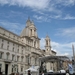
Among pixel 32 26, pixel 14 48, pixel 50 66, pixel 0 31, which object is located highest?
pixel 32 26

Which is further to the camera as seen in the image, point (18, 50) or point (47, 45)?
point (47, 45)

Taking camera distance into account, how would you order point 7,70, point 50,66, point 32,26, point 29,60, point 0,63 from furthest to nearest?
point 50,66, point 32,26, point 29,60, point 7,70, point 0,63

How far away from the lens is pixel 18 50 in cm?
6219

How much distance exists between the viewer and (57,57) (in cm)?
3784

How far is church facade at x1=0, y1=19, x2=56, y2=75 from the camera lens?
174ft

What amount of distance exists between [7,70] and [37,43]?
28.9 metres

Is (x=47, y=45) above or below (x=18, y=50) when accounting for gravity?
above

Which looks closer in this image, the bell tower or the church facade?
the church facade

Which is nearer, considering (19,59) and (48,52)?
(19,59)

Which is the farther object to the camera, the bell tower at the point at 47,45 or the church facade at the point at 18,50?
the bell tower at the point at 47,45

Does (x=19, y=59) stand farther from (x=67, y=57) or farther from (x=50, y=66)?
(x=50, y=66)

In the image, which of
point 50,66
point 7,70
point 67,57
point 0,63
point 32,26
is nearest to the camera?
point 67,57

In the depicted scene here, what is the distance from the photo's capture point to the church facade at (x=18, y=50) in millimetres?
53188

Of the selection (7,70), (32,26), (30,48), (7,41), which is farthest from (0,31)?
(32,26)
